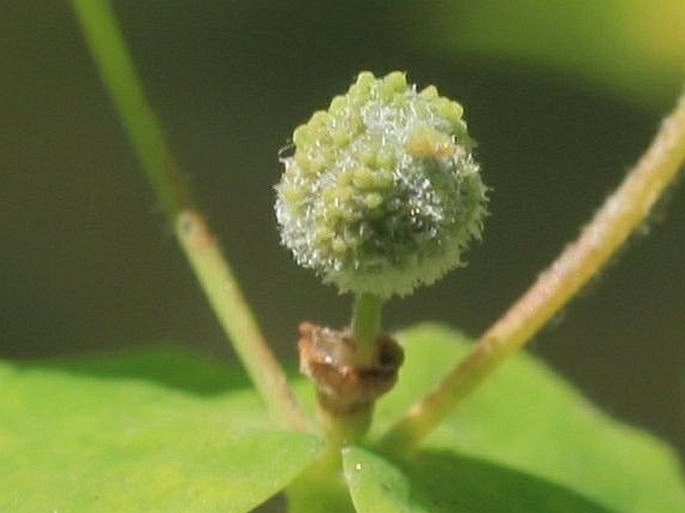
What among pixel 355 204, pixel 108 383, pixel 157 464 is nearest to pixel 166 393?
pixel 108 383

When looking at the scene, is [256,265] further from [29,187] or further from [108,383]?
[108,383]

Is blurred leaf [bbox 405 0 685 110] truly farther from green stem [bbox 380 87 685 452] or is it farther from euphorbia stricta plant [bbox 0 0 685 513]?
green stem [bbox 380 87 685 452]

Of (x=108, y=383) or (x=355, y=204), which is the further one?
(x=108, y=383)

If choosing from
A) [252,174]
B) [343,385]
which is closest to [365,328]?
[343,385]

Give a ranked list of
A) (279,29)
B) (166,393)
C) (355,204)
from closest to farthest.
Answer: (355,204), (166,393), (279,29)

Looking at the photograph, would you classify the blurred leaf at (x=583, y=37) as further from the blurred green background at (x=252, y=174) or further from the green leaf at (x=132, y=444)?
the green leaf at (x=132, y=444)

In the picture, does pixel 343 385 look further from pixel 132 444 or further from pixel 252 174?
pixel 252 174

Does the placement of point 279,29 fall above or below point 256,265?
above
